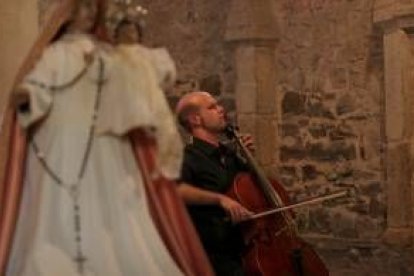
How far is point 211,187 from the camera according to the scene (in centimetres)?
379

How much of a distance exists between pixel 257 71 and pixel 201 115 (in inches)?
98.1

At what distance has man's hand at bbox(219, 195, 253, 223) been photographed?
3.57 metres

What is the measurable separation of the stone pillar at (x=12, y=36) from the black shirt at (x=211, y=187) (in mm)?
802

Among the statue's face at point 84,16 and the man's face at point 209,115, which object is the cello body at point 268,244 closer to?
the man's face at point 209,115

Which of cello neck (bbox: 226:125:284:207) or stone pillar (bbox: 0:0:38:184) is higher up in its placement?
stone pillar (bbox: 0:0:38:184)

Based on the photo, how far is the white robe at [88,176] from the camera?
2.55 m

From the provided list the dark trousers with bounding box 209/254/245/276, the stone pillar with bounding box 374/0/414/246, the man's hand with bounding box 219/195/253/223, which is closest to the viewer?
the man's hand with bounding box 219/195/253/223

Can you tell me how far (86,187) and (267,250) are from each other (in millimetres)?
1266

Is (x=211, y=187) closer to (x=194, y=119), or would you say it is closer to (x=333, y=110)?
(x=194, y=119)

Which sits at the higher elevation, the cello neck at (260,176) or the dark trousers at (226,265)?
the cello neck at (260,176)

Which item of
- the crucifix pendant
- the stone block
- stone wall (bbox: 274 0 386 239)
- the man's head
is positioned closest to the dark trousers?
the man's head

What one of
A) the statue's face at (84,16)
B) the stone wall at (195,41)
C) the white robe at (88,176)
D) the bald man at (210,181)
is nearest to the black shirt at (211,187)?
the bald man at (210,181)

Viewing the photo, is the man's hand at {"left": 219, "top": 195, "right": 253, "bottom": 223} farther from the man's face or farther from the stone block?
the stone block

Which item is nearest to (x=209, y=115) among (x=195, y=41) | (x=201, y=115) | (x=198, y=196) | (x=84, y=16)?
(x=201, y=115)
